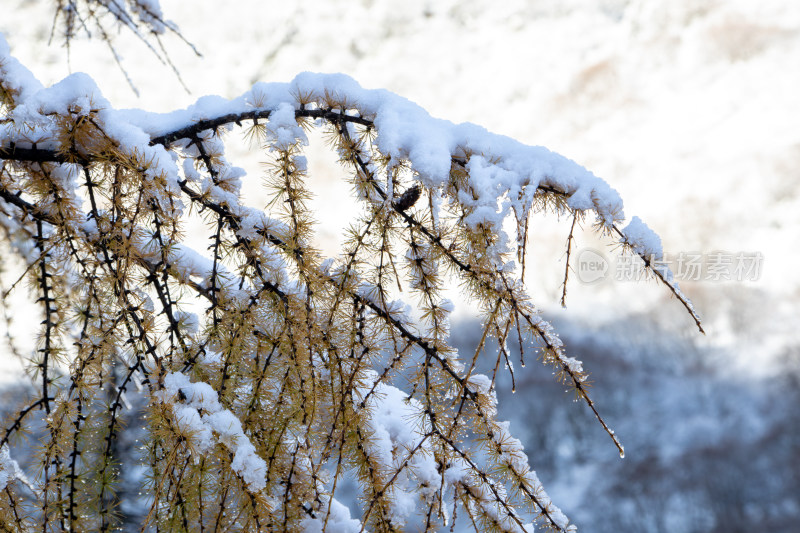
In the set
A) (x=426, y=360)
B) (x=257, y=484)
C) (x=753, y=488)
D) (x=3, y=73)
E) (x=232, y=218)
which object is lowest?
(x=257, y=484)

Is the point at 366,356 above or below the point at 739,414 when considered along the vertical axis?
below

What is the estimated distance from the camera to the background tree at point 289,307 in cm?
78

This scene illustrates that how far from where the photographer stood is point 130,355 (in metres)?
0.87

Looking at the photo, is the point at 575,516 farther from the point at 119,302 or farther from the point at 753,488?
the point at 119,302

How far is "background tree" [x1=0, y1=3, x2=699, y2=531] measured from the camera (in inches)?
30.7

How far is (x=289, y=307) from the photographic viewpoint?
32.0 inches

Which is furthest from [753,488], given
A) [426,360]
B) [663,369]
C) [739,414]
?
[426,360]

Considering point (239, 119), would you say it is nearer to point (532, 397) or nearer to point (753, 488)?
point (753, 488)

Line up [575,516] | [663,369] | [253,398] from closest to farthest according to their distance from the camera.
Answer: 1. [253,398]
2. [575,516]
3. [663,369]

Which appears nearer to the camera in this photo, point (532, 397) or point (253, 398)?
point (253, 398)

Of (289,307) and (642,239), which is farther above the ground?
(642,239)

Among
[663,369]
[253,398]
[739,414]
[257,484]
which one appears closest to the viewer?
[257,484]

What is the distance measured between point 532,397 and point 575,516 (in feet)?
21.4

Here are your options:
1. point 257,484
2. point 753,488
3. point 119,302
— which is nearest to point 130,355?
point 119,302
